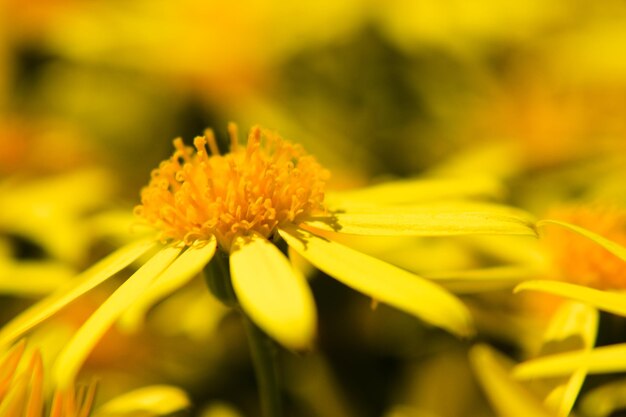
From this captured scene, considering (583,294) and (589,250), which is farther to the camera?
(589,250)

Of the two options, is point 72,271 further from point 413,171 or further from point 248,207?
point 413,171

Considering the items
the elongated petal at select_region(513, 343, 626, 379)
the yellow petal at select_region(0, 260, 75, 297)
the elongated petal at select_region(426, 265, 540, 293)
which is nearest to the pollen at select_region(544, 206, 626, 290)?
the elongated petal at select_region(426, 265, 540, 293)

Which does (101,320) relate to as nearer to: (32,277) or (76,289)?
(76,289)

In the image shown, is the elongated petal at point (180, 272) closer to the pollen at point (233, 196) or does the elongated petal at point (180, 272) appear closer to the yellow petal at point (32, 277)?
the pollen at point (233, 196)

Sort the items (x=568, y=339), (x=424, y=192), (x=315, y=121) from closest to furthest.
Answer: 1. (x=568, y=339)
2. (x=424, y=192)
3. (x=315, y=121)

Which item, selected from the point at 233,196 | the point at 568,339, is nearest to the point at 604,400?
the point at 568,339

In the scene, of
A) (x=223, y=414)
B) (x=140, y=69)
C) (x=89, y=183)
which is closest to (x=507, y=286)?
(x=223, y=414)
